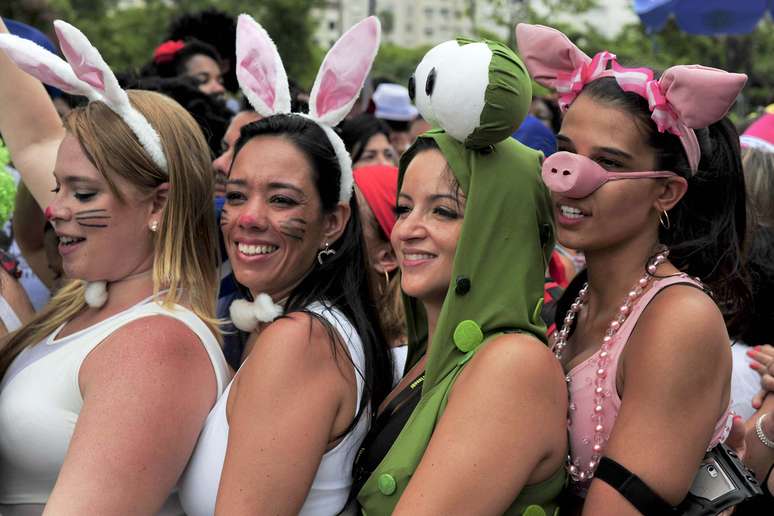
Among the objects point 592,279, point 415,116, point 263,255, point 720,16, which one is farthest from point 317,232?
point 415,116

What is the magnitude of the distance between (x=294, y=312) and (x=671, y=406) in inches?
38.3

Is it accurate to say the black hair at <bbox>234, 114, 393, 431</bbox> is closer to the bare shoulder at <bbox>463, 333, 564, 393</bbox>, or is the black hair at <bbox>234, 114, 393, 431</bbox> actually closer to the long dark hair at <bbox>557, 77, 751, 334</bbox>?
the bare shoulder at <bbox>463, 333, 564, 393</bbox>

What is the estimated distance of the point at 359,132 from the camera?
595cm

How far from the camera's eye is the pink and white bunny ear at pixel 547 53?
244 cm

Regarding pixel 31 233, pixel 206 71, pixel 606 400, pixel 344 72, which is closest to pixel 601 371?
pixel 606 400

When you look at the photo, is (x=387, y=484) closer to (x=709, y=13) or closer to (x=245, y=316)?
(x=245, y=316)

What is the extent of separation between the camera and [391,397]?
251cm

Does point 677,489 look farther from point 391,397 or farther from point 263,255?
point 263,255

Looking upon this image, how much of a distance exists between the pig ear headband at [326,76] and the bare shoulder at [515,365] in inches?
33.8

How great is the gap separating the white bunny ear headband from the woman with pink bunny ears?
3.66ft

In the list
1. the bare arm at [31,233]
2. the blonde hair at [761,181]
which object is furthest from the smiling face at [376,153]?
the blonde hair at [761,181]

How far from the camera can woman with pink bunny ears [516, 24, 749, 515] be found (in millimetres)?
2027

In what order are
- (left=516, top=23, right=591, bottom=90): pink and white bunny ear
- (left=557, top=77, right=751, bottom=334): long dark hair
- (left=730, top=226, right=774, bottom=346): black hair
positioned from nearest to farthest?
(left=557, top=77, right=751, bottom=334): long dark hair, (left=516, top=23, right=591, bottom=90): pink and white bunny ear, (left=730, top=226, right=774, bottom=346): black hair

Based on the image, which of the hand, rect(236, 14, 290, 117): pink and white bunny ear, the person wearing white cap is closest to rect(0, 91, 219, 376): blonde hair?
rect(236, 14, 290, 117): pink and white bunny ear
